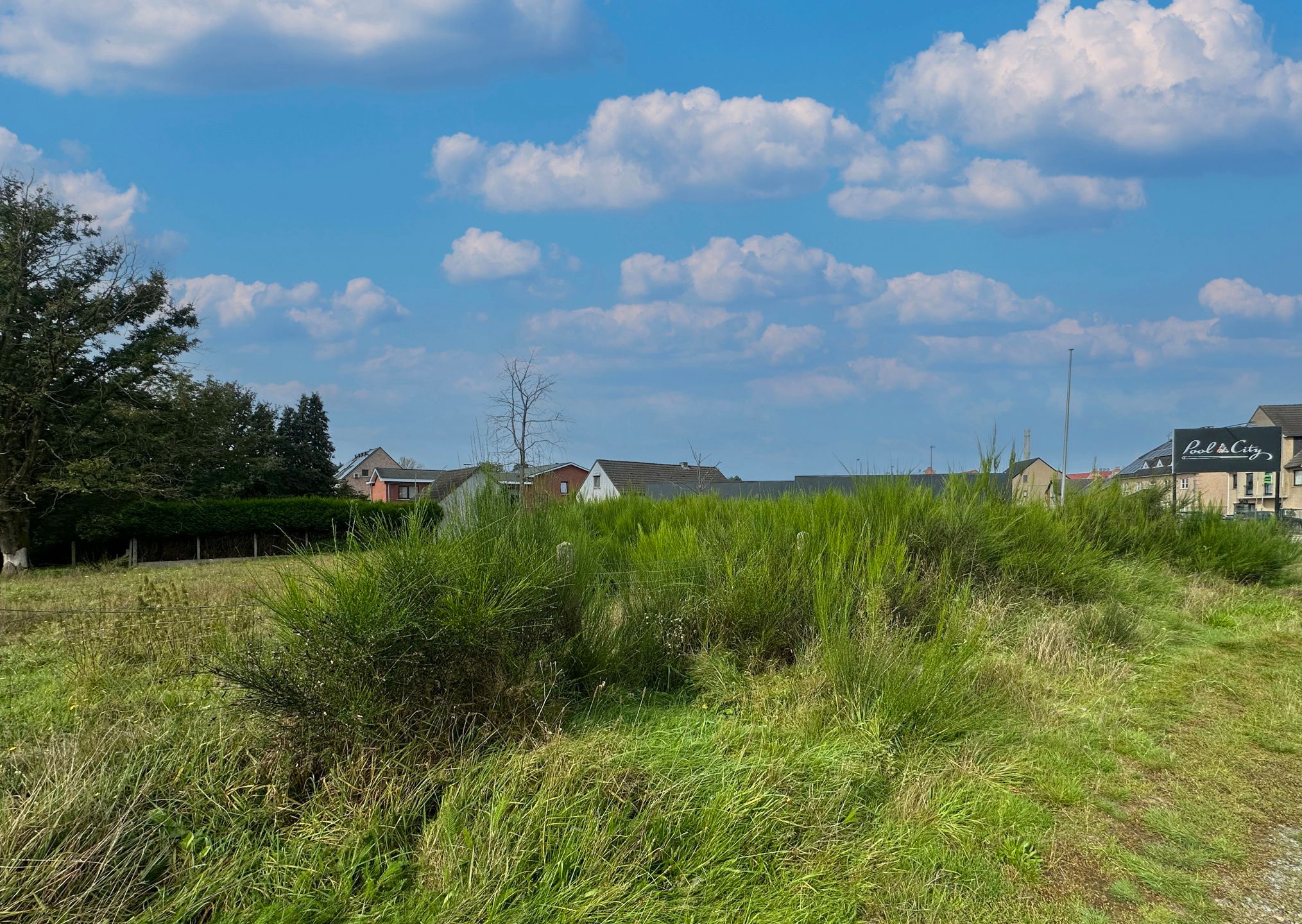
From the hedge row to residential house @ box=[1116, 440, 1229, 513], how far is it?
59.7ft

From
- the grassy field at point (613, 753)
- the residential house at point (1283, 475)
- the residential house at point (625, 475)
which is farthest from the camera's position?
the residential house at point (625, 475)

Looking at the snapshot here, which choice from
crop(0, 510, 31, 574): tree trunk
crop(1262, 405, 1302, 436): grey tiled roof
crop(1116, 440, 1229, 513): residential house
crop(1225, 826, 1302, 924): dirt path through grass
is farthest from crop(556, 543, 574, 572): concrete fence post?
crop(1262, 405, 1302, 436): grey tiled roof

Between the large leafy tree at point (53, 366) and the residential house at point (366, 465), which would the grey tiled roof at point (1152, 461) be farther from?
the residential house at point (366, 465)

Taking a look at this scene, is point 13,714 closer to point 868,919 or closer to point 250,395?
point 868,919

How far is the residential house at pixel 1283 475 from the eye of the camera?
47.0 metres

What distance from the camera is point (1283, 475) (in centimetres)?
4856

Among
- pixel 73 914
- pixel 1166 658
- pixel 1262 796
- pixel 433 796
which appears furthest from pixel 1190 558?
pixel 73 914

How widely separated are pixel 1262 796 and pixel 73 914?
17.5 ft

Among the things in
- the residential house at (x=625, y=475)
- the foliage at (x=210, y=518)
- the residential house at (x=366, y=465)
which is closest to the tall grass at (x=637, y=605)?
the foliage at (x=210, y=518)

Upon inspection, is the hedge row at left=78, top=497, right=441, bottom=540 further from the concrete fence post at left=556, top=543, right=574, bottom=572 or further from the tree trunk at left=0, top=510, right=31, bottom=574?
the concrete fence post at left=556, top=543, right=574, bottom=572

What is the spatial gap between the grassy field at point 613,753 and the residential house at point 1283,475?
164ft

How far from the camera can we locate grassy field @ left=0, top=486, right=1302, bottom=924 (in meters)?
2.82

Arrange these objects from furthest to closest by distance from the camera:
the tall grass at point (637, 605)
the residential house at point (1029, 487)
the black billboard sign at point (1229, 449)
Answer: the black billboard sign at point (1229, 449) → the residential house at point (1029, 487) → the tall grass at point (637, 605)

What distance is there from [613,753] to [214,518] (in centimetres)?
2580
